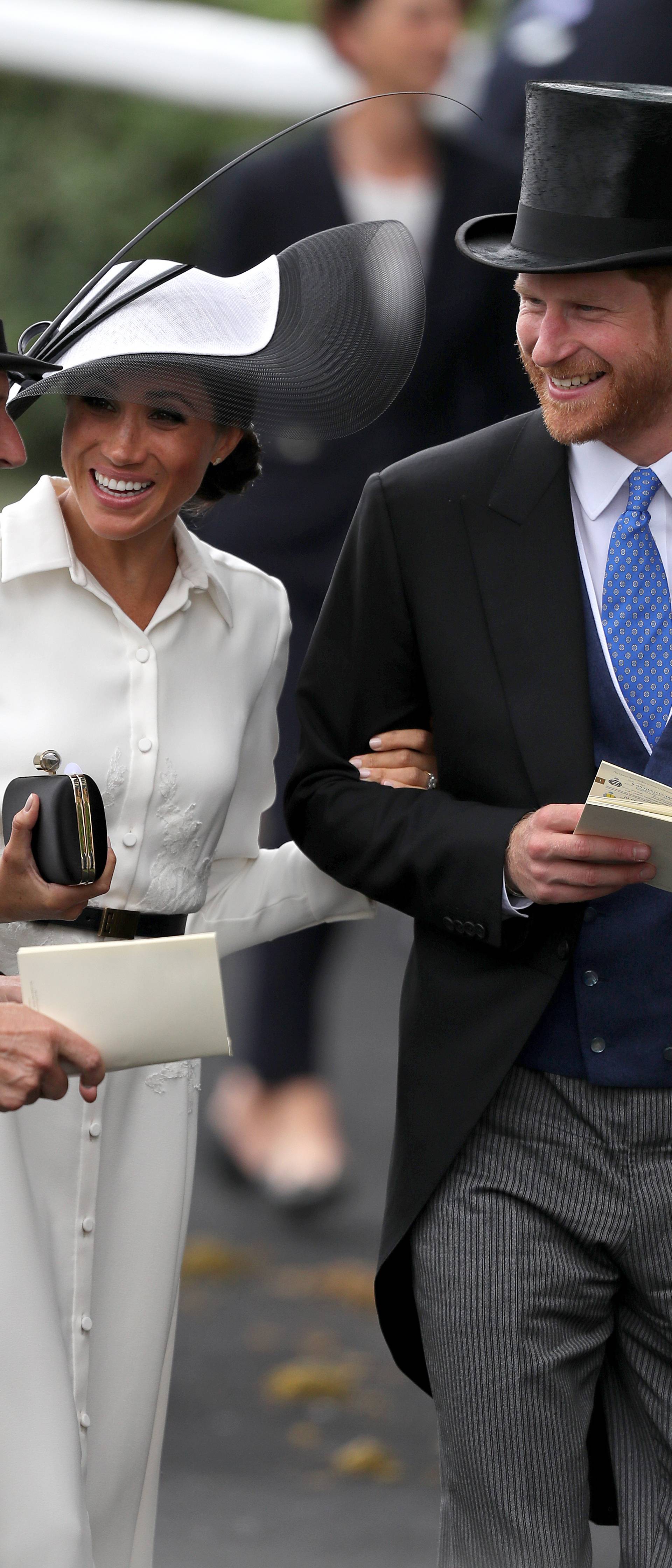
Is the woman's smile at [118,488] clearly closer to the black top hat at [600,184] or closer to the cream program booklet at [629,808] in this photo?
the black top hat at [600,184]

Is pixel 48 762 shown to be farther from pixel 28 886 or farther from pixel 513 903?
pixel 513 903

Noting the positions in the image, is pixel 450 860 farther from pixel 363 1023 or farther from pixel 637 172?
pixel 363 1023

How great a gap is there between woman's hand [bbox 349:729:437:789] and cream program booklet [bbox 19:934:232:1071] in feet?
1.73

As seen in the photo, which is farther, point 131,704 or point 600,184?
point 131,704

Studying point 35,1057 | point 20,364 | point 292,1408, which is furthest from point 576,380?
point 292,1408

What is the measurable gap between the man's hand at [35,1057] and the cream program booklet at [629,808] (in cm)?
67

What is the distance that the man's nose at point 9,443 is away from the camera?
10.1 ft

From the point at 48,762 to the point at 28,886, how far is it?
20cm

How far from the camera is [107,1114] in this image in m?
3.29

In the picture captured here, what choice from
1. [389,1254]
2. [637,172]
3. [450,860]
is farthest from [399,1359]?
[637,172]

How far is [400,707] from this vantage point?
3.30 m

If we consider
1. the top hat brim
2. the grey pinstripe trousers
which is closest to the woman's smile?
the top hat brim

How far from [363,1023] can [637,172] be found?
6.04 m

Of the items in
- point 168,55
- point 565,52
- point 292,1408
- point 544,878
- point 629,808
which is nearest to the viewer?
point 629,808
